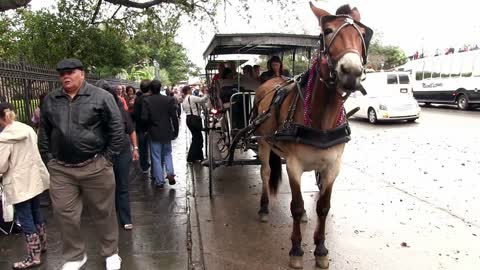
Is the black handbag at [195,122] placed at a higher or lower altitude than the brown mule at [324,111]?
lower

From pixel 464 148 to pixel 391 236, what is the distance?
682cm

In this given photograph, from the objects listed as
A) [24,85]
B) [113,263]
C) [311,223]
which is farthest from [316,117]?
[24,85]

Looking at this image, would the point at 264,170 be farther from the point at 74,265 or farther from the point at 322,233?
the point at 74,265

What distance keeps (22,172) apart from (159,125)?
3.10 meters

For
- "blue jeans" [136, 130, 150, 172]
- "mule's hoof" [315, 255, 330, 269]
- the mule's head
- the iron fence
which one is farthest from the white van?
the mule's head

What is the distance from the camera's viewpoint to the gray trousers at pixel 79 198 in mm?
3773

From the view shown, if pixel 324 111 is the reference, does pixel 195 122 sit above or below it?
below

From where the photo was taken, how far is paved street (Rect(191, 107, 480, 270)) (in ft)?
14.4

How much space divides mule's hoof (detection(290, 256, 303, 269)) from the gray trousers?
5.71 ft

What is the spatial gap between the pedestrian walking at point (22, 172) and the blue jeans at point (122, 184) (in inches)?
40.3

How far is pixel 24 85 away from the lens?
6.32 m

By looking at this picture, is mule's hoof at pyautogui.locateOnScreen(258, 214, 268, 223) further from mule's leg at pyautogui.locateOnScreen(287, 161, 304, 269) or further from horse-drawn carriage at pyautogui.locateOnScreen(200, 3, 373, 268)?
mule's leg at pyautogui.locateOnScreen(287, 161, 304, 269)

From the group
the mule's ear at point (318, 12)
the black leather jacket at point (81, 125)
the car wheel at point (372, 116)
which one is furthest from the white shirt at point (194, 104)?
the car wheel at point (372, 116)

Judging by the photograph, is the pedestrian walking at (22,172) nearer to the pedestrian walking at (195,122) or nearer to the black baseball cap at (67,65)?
the black baseball cap at (67,65)
